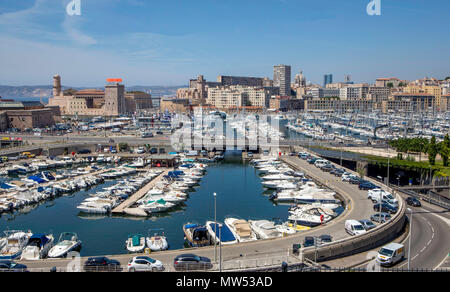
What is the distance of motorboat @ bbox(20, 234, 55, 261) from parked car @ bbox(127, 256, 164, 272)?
9.35 feet

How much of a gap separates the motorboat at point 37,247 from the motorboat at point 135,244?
1.70 meters

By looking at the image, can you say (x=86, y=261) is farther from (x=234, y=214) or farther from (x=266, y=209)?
(x=266, y=209)

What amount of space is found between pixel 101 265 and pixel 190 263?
1.42 meters

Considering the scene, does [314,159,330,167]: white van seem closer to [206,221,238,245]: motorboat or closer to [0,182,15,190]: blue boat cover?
[206,221,238,245]: motorboat

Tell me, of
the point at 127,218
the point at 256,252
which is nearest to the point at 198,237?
the point at 256,252

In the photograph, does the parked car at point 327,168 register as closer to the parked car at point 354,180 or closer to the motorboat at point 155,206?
the parked car at point 354,180

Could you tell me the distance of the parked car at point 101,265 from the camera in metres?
5.69

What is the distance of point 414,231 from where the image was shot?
28.5ft

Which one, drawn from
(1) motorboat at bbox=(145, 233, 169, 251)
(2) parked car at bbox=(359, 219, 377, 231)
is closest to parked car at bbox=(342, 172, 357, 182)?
(2) parked car at bbox=(359, 219, 377, 231)

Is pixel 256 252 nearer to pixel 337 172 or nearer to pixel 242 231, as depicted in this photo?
pixel 242 231

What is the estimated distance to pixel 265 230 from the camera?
9.05m

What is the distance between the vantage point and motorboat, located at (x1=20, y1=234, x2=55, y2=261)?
25.1ft

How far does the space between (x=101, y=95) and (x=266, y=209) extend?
48957 millimetres
